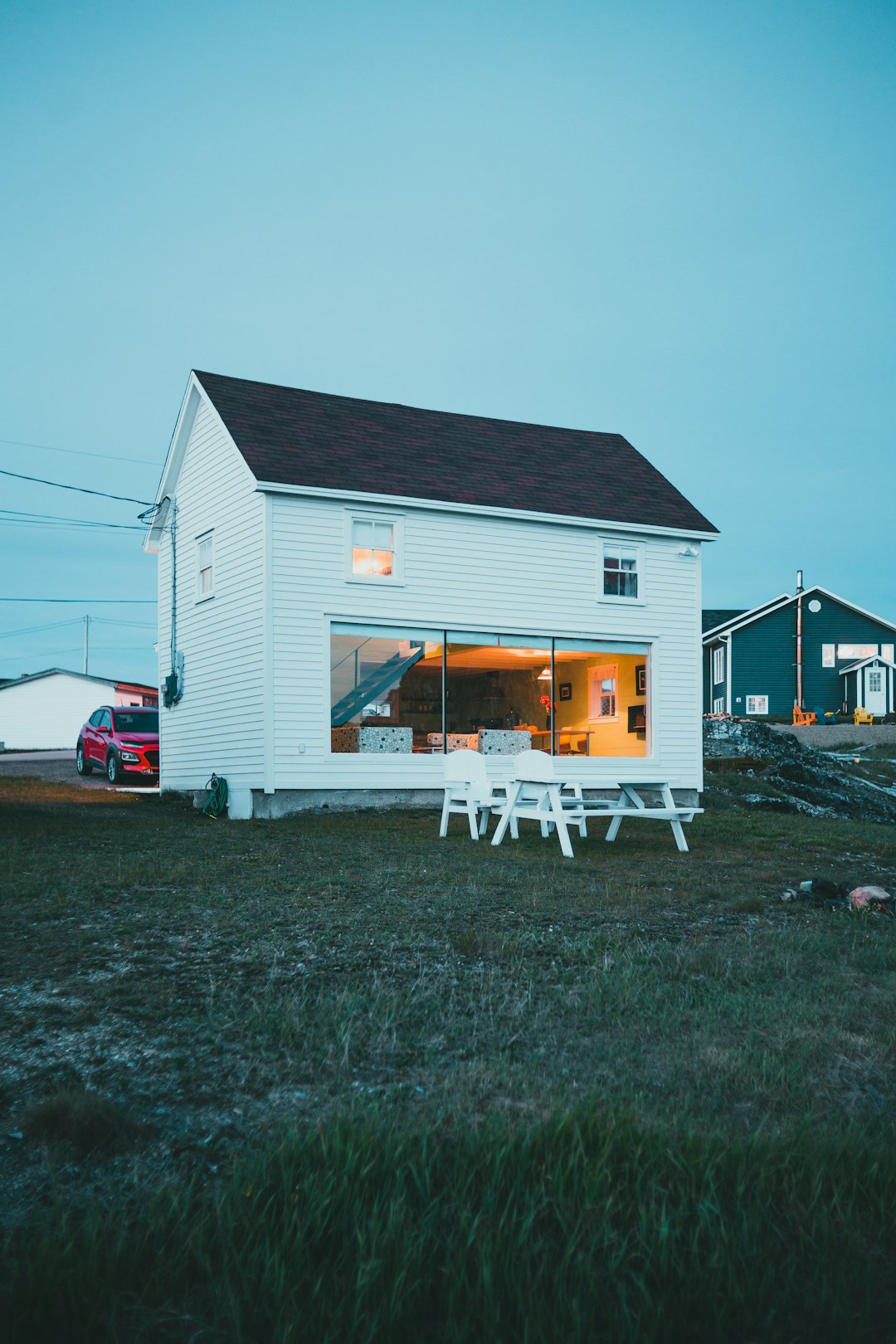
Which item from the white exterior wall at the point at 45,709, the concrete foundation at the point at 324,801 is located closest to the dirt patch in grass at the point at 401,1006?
the concrete foundation at the point at 324,801

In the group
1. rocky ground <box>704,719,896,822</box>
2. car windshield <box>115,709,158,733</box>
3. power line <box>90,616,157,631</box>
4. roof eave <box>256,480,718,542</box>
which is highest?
power line <box>90,616,157,631</box>

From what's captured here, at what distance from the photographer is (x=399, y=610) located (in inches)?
634

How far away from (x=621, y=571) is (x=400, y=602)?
14.8ft

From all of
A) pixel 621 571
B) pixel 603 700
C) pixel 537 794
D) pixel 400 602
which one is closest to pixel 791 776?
A: pixel 603 700

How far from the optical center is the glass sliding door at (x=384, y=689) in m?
15.7

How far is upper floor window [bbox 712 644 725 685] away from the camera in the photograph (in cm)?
4491

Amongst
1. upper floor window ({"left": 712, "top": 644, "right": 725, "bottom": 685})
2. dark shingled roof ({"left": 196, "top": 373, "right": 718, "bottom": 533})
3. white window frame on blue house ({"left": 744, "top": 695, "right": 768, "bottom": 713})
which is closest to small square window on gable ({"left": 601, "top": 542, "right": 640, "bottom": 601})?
dark shingled roof ({"left": 196, "top": 373, "right": 718, "bottom": 533})

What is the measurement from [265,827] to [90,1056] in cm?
955

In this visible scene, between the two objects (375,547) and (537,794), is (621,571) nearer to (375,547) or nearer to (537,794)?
(375,547)

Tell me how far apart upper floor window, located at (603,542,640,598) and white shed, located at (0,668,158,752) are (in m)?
36.2

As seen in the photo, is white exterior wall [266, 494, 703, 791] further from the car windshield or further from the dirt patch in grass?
the car windshield

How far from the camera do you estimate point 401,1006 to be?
4.04 meters

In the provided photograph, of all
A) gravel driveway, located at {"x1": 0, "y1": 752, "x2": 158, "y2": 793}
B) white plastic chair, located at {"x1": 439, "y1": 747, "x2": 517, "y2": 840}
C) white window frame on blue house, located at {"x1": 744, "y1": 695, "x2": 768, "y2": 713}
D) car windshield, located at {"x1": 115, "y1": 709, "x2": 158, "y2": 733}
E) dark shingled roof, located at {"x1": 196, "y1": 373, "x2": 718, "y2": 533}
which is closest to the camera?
white plastic chair, located at {"x1": 439, "y1": 747, "x2": 517, "y2": 840}

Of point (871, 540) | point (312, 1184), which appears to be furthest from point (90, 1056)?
point (871, 540)
